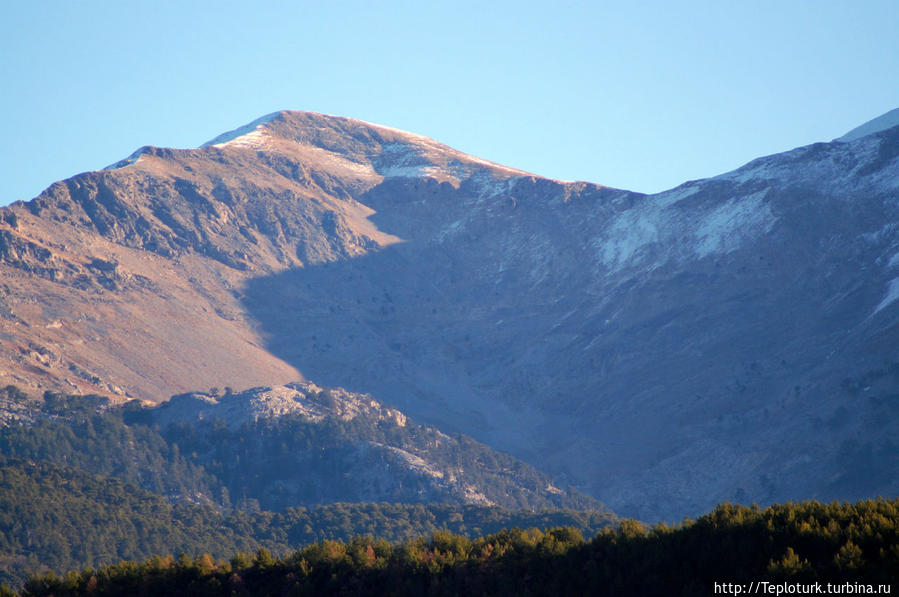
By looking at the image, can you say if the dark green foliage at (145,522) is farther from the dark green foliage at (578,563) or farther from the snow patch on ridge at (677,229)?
the snow patch on ridge at (677,229)

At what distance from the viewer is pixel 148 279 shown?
159 m

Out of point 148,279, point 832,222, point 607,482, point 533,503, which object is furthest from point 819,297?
point 148,279

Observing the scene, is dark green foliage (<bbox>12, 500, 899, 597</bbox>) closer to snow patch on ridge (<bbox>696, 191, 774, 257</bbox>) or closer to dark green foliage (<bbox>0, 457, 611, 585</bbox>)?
dark green foliage (<bbox>0, 457, 611, 585</bbox>)

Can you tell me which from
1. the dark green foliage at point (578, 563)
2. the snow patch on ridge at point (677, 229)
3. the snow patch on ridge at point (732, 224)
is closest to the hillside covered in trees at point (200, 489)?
the dark green foliage at point (578, 563)

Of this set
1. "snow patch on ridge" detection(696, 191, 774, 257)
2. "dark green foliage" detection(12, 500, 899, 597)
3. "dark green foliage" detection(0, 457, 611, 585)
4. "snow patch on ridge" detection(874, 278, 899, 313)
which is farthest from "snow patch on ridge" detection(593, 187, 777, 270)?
"dark green foliage" detection(12, 500, 899, 597)

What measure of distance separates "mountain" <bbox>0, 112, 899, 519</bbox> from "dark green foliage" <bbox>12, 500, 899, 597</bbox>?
7442cm

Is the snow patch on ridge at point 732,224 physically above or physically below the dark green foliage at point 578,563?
above

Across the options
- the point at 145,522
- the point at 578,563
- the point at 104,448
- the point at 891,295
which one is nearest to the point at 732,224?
the point at 891,295

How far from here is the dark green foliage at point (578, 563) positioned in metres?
27.3

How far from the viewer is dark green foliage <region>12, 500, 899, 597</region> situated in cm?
2731

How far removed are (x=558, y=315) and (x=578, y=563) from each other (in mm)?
136994

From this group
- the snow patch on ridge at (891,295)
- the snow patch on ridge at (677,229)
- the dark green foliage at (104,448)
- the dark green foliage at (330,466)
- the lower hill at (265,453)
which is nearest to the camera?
the dark green foliage at (104,448)

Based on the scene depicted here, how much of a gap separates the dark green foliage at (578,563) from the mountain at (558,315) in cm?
7442

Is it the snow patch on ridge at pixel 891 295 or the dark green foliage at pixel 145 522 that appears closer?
the dark green foliage at pixel 145 522
